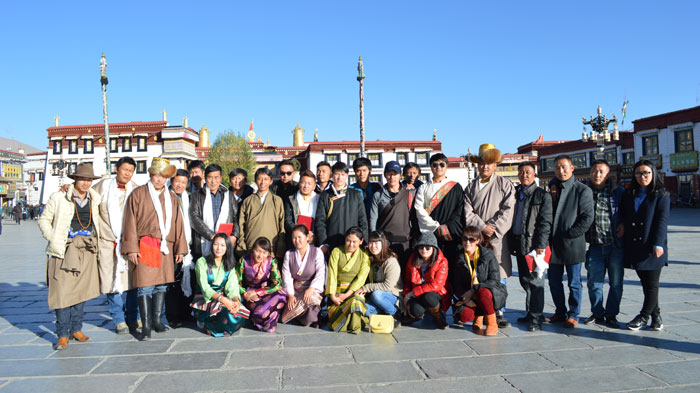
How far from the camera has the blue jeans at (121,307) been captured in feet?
14.9

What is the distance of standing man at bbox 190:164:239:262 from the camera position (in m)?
4.98

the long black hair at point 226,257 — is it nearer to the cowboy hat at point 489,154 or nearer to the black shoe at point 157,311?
the black shoe at point 157,311

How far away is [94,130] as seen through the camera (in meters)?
43.3

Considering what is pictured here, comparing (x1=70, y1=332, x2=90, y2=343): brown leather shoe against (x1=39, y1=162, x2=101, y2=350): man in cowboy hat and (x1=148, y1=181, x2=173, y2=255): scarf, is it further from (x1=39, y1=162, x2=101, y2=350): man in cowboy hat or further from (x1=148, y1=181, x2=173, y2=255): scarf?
(x1=148, y1=181, x2=173, y2=255): scarf

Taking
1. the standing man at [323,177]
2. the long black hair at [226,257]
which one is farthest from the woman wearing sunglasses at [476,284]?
the long black hair at [226,257]

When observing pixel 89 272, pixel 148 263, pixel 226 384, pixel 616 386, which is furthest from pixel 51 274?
pixel 616 386

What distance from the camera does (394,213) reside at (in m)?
4.98

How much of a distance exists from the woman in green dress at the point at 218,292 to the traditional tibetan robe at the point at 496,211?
2.54m

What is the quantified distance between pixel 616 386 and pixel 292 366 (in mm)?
2289

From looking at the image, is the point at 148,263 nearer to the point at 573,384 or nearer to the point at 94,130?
the point at 573,384

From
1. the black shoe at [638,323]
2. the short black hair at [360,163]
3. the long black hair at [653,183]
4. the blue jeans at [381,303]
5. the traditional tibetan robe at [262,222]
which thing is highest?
the short black hair at [360,163]

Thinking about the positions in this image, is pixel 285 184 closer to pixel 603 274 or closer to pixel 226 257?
pixel 226 257

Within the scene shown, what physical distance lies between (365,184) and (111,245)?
111 inches

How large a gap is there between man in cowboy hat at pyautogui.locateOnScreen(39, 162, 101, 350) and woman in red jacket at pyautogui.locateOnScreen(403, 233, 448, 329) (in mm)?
3108
